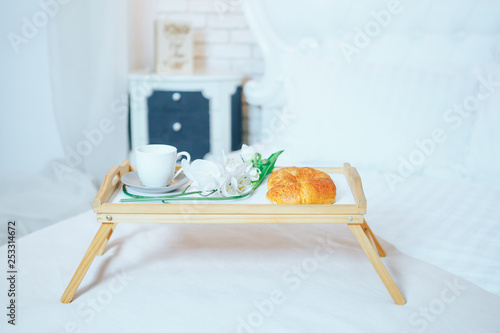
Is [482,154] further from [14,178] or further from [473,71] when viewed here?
[14,178]

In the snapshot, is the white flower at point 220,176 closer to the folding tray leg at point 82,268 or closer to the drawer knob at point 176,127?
the folding tray leg at point 82,268

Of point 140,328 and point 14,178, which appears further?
point 14,178

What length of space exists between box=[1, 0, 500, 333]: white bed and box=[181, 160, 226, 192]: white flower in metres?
0.21

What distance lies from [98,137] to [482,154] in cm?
169

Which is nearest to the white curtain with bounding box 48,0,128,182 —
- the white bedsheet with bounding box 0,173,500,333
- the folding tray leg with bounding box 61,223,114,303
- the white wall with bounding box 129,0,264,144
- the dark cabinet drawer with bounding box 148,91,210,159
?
the dark cabinet drawer with bounding box 148,91,210,159

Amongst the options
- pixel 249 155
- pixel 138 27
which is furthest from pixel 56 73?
pixel 249 155

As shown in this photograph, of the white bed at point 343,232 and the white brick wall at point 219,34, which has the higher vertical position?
the white brick wall at point 219,34

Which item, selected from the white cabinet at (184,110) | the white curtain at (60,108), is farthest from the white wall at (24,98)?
the white cabinet at (184,110)

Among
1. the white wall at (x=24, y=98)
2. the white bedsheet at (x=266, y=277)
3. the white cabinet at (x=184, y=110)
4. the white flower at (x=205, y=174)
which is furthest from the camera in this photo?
the white cabinet at (x=184, y=110)

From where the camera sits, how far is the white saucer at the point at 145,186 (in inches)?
43.8

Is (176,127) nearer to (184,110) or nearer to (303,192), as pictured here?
(184,110)

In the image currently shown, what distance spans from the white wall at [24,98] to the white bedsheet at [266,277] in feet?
2.35

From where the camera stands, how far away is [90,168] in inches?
93.9

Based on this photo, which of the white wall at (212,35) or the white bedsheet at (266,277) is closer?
the white bedsheet at (266,277)
